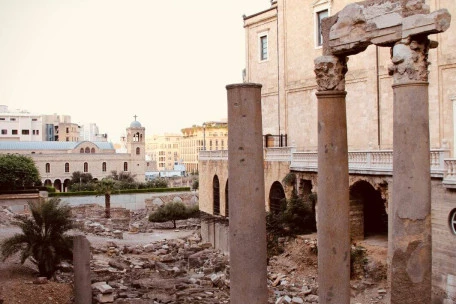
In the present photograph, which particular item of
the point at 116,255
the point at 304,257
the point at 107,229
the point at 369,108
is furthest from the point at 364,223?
the point at 107,229

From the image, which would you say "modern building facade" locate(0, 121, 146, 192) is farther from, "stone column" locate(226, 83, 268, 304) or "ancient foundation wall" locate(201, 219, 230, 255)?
"stone column" locate(226, 83, 268, 304)

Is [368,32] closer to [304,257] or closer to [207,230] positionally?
[304,257]

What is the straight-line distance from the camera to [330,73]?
Answer: 938 cm

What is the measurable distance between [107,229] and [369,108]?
2450 centimetres

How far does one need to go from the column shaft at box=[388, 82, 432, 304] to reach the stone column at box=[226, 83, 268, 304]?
2113 mm

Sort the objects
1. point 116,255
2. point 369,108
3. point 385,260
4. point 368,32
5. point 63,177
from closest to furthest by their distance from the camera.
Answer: point 368,32, point 385,260, point 369,108, point 116,255, point 63,177

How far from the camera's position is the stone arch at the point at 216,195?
109ft

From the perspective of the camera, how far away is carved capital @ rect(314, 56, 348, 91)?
9305mm

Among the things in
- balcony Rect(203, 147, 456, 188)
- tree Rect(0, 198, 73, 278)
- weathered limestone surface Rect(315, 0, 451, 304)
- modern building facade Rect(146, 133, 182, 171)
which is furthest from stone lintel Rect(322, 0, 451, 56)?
modern building facade Rect(146, 133, 182, 171)

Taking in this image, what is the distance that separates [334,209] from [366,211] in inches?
600

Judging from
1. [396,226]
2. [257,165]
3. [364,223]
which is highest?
[257,165]

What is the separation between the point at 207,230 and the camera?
107 ft

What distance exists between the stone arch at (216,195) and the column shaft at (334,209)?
24075 mm

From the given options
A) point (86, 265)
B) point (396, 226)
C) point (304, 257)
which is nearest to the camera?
point (396, 226)
